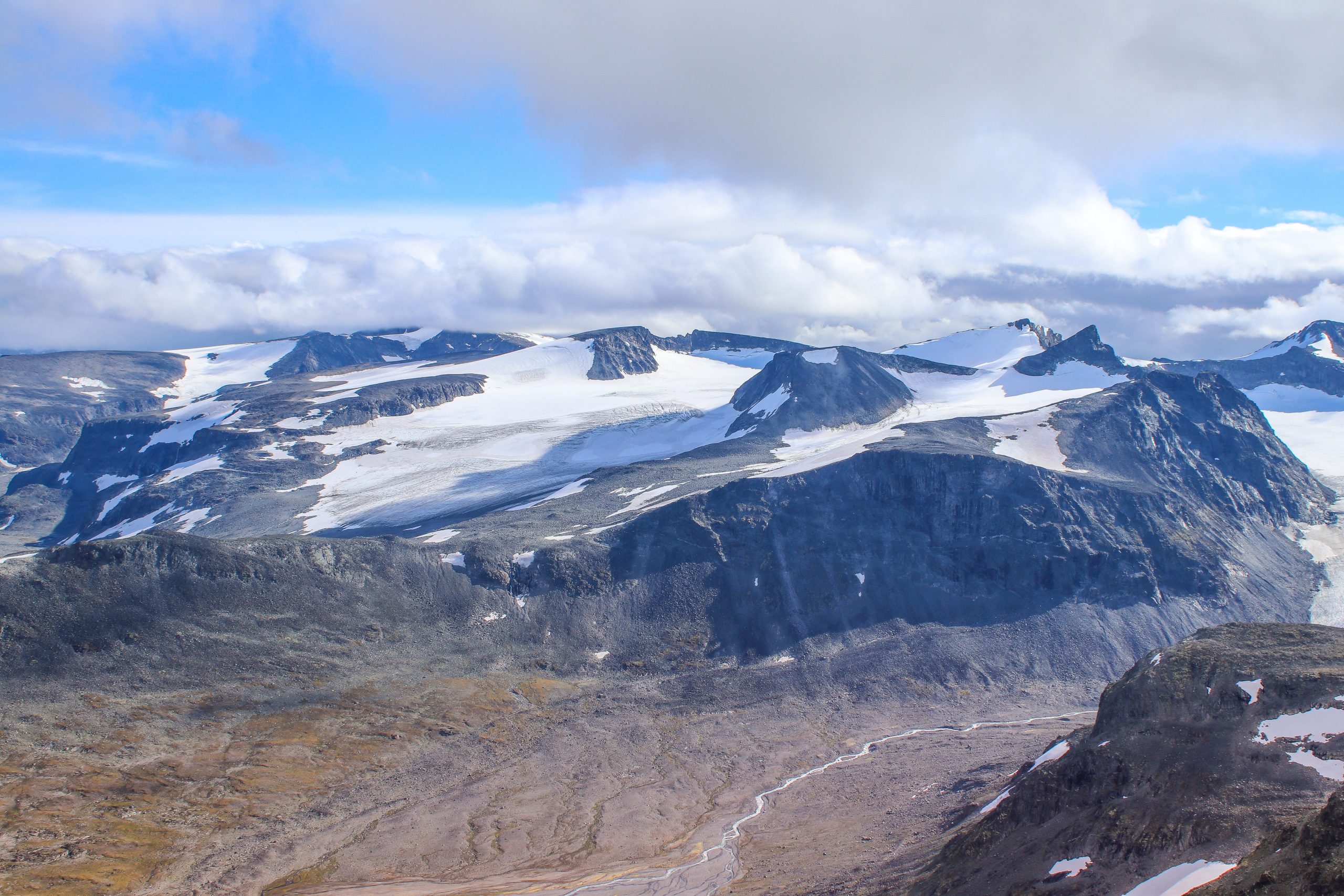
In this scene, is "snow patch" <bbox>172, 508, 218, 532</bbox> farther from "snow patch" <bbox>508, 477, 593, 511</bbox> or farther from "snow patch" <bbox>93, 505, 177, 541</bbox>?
"snow patch" <bbox>508, 477, 593, 511</bbox>

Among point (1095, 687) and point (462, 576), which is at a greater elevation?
point (462, 576)

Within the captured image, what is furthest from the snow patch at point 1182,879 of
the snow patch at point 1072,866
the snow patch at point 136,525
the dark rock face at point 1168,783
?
the snow patch at point 136,525

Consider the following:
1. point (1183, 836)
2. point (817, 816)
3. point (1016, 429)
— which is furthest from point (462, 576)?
point (1016, 429)

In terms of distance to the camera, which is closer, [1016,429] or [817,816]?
[817,816]

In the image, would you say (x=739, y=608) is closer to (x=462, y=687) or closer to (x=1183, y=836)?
(x=462, y=687)

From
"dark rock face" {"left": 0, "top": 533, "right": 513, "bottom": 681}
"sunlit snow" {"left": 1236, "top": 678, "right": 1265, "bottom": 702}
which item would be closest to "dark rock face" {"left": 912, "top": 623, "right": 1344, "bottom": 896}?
"sunlit snow" {"left": 1236, "top": 678, "right": 1265, "bottom": 702}

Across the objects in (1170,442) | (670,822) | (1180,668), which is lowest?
(670,822)

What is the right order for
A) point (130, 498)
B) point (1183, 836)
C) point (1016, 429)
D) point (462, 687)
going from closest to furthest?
point (1183, 836)
point (462, 687)
point (1016, 429)
point (130, 498)

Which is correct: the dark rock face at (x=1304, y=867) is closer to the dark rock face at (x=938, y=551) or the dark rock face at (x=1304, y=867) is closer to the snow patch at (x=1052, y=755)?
the snow patch at (x=1052, y=755)
